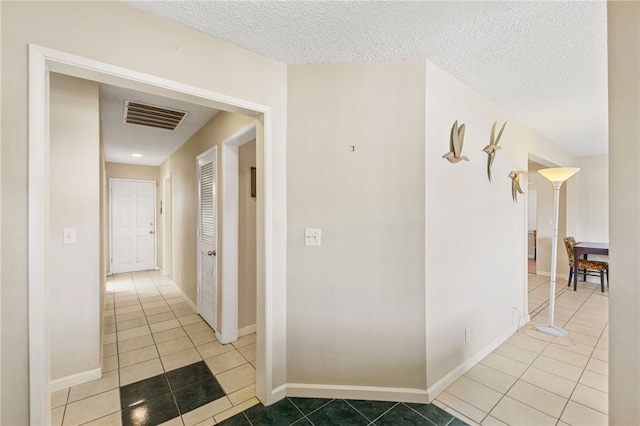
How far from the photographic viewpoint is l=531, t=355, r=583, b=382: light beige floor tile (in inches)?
85.8

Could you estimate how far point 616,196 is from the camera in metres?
0.83

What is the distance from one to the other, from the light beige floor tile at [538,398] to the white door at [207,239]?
276 centimetres

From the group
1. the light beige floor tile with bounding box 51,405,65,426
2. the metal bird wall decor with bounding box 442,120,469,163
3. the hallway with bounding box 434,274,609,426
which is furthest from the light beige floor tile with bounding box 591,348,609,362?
the light beige floor tile with bounding box 51,405,65,426

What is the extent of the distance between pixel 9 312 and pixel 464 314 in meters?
2.74

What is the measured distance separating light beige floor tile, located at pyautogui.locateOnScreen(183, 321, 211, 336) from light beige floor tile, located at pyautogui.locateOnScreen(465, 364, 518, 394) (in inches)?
106

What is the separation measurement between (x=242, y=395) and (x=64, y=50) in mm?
2288

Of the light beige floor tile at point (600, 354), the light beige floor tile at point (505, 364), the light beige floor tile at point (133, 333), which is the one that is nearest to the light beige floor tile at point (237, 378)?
the light beige floor tile at point (133, 333)

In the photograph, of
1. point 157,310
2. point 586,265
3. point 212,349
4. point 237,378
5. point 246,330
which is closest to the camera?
point 237,378

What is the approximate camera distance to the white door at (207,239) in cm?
297

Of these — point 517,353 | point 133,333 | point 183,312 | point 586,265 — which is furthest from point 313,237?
point 586,265

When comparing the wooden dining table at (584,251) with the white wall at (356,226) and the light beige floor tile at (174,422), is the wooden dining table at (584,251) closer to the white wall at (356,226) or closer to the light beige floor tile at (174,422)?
the white wall at (356,226)

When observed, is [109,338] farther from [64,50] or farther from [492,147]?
[492,147]

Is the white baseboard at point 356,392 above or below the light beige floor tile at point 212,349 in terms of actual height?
above

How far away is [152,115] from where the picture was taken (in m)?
2.97
